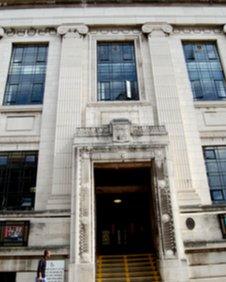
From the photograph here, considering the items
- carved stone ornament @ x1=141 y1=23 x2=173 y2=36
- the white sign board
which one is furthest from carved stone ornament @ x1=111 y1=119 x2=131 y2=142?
carved stone ornament @ x1=141 y1=23 x2=173 y2=36

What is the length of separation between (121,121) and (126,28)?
24.0ft

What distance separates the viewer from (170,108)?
14750 millimetres

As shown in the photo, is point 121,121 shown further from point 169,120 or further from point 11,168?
point 11,168

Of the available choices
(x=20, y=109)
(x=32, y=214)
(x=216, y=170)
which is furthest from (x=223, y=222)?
(x=20, y=109)

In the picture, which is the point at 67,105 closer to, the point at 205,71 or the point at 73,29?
the point at 73,29

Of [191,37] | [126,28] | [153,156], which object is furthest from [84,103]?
[191,37]

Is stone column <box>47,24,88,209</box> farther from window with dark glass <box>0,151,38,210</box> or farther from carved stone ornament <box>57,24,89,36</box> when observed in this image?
window with dark glass <box>0,151,38,210</box>

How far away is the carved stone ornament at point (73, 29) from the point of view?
17.4m

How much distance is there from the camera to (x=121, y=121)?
13391 millimetres

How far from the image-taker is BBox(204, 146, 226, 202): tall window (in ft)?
43.9

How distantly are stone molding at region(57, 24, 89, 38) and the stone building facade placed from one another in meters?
0.07

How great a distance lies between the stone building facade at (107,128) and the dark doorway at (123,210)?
0.61ft

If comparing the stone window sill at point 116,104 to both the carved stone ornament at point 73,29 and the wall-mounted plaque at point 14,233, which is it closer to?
the carved stone ornament at point 73,29

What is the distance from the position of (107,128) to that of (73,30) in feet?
23.9
